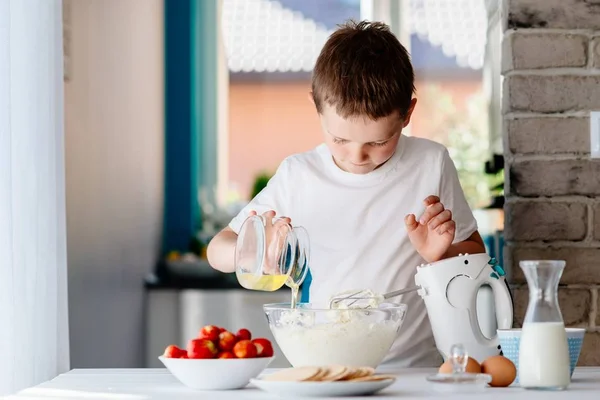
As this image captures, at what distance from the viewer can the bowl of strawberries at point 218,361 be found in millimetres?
1329

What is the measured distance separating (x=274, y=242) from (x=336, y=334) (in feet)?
0.68

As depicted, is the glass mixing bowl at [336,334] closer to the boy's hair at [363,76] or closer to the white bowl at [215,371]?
the white bowl at [215,371]

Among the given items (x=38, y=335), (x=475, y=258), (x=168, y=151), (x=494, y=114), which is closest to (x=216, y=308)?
(x=168, y=151)

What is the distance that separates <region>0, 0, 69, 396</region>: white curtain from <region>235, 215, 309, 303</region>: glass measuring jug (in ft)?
1.64

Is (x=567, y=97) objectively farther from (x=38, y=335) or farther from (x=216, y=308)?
(x=216, y=308)

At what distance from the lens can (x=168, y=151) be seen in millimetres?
4426

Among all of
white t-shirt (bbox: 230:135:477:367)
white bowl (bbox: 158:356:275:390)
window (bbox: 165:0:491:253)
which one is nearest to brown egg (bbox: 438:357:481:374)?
white bowl (bbox: 158:356:275:390)

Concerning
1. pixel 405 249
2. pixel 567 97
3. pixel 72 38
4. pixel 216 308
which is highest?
pixel 72 38

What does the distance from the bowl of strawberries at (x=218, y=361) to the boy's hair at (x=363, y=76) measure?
1.63 ft

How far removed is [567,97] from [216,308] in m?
2.13

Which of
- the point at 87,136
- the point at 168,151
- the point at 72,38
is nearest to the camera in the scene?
the point at 72,38

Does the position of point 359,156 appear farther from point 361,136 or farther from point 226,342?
point 226,342

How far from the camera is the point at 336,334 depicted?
56.1 inches

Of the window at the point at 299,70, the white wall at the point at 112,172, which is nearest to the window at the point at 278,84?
the window at the point at 299,70
